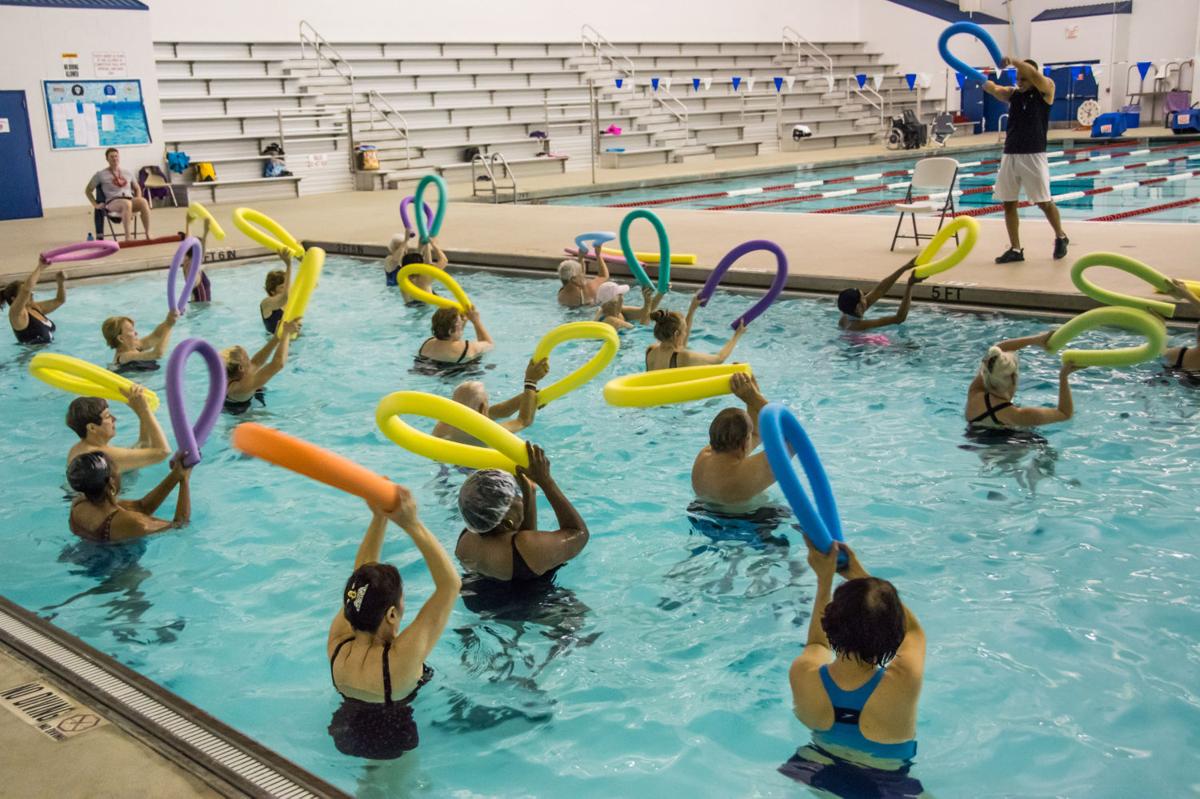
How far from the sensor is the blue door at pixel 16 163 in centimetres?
1745

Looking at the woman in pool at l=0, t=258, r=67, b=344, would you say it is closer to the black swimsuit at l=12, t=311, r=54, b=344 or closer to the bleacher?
the black swimsuit at l=12, t=311, r=54, b=344

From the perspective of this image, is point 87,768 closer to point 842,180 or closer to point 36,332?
point 36,332

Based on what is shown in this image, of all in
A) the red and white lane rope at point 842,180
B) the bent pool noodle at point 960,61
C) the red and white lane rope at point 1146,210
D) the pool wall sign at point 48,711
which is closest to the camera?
the pool wall sign at point 48,711

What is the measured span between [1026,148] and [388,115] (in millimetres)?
16081

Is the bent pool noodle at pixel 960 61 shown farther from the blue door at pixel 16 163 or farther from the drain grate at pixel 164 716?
the blue door at pixel 16 163

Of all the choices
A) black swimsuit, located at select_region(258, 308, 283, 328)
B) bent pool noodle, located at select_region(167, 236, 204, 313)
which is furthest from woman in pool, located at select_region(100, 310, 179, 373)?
black swimsuit, located at select_region(258, 308, 283, 328)

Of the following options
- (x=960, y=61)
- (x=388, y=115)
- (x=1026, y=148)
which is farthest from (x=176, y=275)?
(x=388, y=115)

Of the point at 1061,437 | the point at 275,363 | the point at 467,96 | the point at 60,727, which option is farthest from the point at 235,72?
the point at 60,727

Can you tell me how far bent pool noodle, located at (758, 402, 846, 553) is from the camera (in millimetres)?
3014

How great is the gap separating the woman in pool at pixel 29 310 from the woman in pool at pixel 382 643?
21.3 ft

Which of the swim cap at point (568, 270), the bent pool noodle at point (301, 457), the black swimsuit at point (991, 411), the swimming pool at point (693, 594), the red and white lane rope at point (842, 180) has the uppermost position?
the red and white lane rope at point (842, 180)

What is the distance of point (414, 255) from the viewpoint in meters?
9.34

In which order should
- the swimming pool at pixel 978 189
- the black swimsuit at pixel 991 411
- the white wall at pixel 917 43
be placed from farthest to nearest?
1. the white wall at pixel 917 43
2. the swimming pool at pixel 978 189
3. the black swimsuit at pixel 991 411

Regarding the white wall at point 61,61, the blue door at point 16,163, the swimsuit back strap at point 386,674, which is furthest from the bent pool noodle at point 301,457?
the blue door at point 16,163
